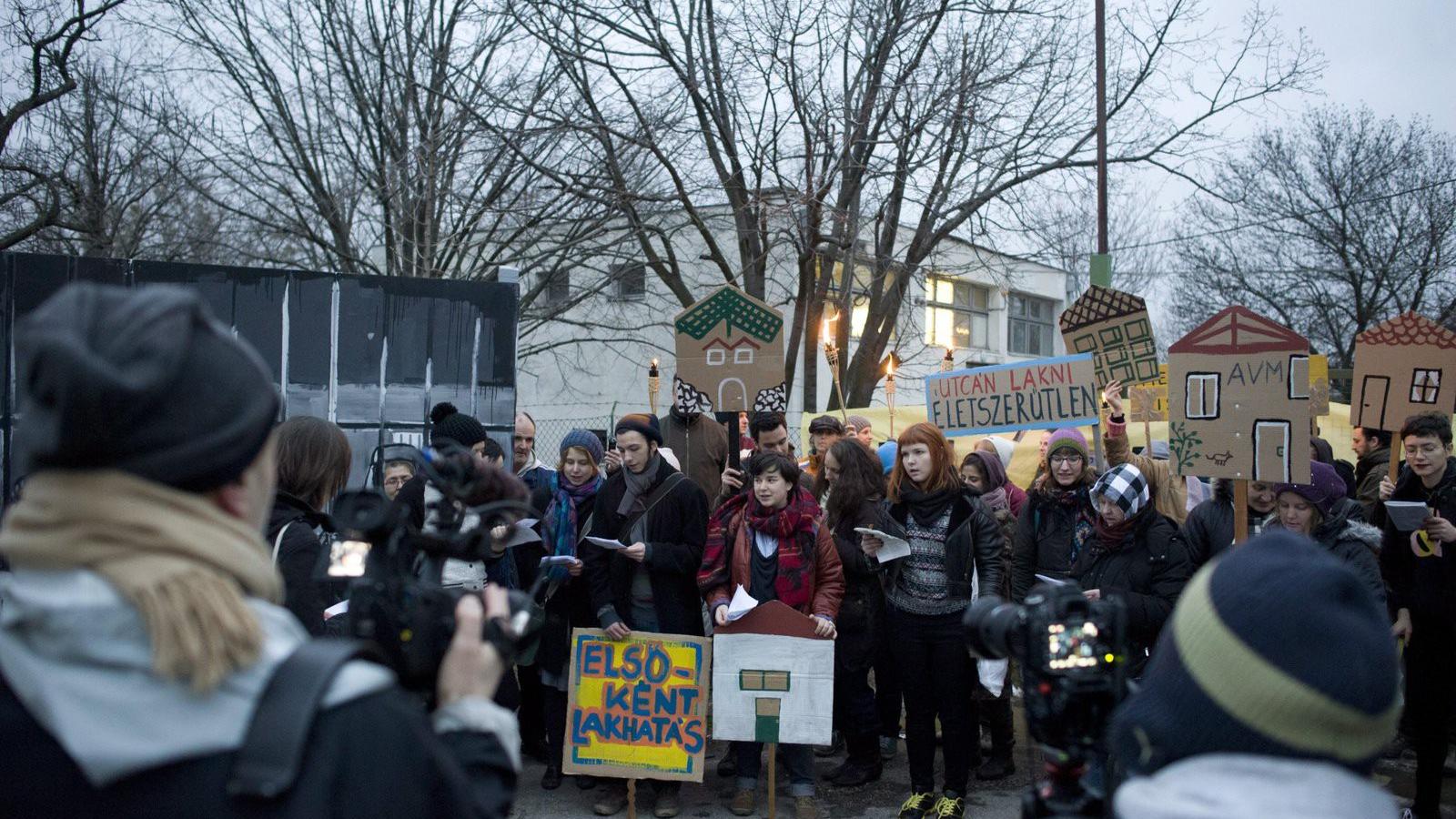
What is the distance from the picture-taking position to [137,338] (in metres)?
1.44

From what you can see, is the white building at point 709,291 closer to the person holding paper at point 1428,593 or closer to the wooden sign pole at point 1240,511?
the person holding paper at point 1428,593

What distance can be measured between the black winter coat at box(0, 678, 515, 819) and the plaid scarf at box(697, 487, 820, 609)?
5.01 m

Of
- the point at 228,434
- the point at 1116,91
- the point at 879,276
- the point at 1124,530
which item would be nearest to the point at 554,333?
the point at 879,276

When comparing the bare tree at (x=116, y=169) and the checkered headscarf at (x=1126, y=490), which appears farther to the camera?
the bare tree at (x=116, y=169)

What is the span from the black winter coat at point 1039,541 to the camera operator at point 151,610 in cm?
532

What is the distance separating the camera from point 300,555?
3469mm

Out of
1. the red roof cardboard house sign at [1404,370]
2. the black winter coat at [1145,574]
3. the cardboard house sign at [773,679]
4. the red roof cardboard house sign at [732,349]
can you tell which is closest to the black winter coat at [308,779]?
the black winter coat at [1145,574]

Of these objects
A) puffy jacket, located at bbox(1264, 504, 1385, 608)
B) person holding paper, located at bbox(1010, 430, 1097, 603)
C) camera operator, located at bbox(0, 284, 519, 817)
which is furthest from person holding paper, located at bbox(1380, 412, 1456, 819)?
camera operator, located at bbox(0, 284, 519, 817)

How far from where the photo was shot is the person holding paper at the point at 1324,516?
5770 mm

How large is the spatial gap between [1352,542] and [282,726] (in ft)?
18.6

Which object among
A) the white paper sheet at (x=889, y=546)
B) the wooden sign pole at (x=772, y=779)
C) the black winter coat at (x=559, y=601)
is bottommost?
the wooden sign pole at (x=772, y=779)

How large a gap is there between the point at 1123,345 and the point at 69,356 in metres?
7.84

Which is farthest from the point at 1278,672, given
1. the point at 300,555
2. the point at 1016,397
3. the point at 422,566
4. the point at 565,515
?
the point at 1016,397

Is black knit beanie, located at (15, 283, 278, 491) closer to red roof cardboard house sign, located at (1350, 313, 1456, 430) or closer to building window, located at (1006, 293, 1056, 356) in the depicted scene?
red roof cardboard house sign, located at (1350, 313, 1456, 430)
